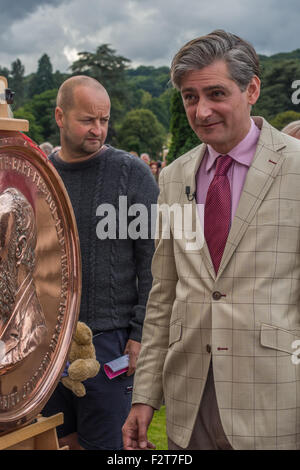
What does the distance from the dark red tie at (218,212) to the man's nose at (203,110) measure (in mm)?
194

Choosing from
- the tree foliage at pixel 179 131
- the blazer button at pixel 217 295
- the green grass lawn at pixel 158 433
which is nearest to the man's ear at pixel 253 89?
the blazer button at pixel 217 295

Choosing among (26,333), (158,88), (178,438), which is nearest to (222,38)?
(26,333)

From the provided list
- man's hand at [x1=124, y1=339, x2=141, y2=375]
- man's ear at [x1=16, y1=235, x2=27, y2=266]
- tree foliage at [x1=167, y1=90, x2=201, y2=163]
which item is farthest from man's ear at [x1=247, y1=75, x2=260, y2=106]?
tree foliage at [x1=167, y1=90, x2=201, y2=163]

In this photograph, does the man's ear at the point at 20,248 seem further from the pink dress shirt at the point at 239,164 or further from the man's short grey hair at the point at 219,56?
the man's short grey hair at the point at 219,56

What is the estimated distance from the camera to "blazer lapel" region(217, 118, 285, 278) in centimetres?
219

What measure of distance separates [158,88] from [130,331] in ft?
397

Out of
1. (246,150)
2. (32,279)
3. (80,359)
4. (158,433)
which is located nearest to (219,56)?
(246,150)

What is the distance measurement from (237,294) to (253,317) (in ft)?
0.31

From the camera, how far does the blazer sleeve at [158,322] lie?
252 centimetres

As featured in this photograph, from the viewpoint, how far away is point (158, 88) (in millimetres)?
120938

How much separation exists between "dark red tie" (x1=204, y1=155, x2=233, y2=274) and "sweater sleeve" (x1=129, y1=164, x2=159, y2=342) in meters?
0.99

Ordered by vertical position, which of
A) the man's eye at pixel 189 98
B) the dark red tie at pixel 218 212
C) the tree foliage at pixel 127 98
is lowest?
the dark red tie at pixel 218 212

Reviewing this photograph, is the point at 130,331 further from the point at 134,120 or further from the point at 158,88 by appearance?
the point at 158,88

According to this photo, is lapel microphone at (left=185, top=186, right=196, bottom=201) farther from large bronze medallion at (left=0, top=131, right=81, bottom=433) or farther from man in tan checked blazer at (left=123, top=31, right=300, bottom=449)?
large bronze medallion at (left=0, top=131, right=81, bottom=433)
